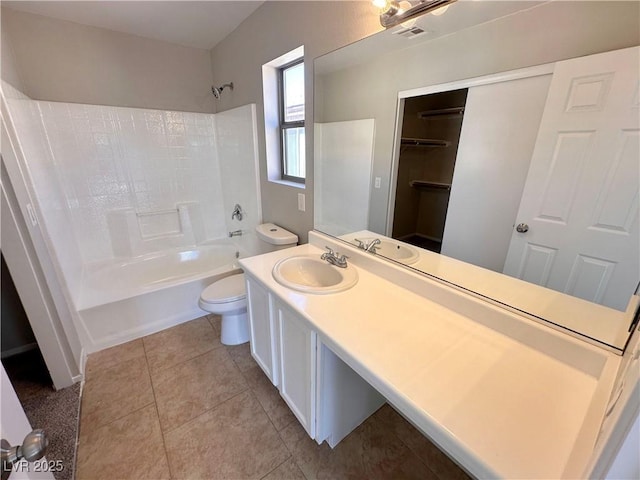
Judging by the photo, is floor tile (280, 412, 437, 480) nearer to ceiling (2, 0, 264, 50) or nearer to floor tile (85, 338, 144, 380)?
floor tile (85, 338, 144, 380)

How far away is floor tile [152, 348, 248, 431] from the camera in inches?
58.4

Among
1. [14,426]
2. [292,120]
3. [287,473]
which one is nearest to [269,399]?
[287,473]

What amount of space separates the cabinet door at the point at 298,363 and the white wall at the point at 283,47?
0.84 metres

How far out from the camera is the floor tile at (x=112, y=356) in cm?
178

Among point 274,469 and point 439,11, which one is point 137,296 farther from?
point 439,11

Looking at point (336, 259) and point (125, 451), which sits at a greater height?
point (336, 259)

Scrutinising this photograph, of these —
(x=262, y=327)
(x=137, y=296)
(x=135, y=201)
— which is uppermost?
(x=135, y=201)

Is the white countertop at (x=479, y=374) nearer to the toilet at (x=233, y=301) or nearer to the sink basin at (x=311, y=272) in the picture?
the sink basin at (x=311, y=272)

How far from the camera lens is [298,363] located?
119 centimetres

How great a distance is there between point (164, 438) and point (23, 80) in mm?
2689

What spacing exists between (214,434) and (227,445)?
4.0 inches

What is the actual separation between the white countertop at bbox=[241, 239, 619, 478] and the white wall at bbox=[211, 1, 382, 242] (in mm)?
1007

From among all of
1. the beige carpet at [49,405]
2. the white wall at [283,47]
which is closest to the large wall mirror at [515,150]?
the white wall at [283,47]

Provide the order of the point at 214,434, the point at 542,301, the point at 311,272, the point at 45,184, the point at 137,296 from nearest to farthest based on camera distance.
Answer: the point at 542,301
the point at 214,434
the point at 311,272
the point at 45,184
the point at 137,296
